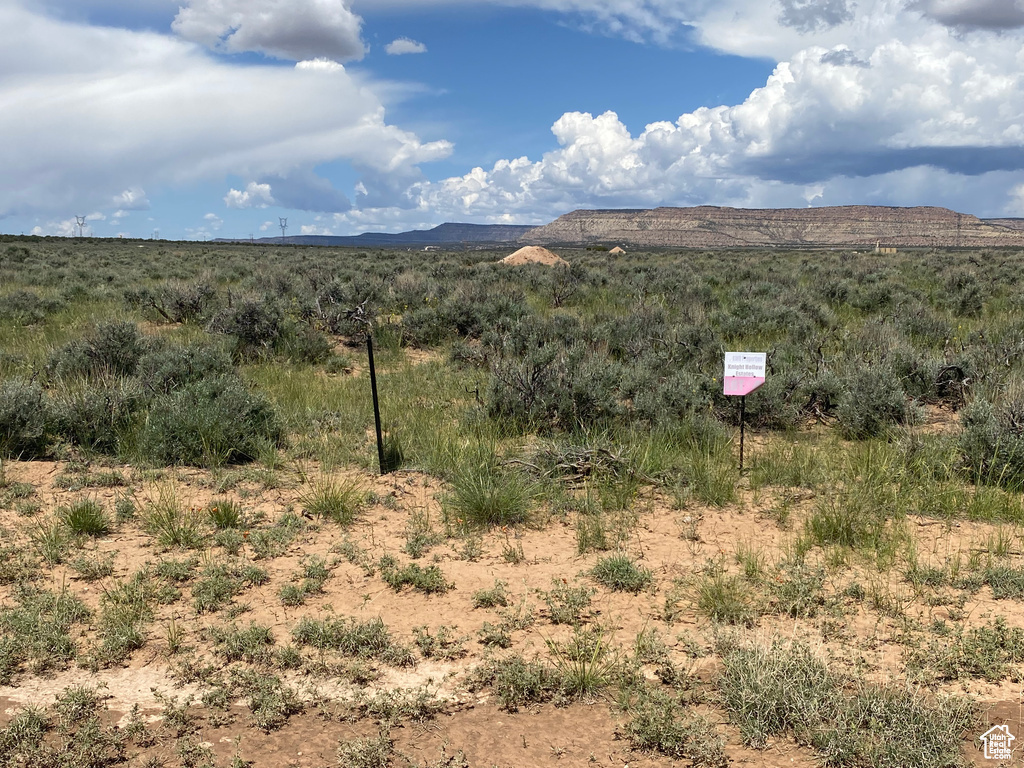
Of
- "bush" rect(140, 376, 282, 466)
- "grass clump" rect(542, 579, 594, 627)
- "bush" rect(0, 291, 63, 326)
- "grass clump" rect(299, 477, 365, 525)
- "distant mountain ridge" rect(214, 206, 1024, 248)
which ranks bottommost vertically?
"grass clump" rect(542, 579, 594, 627)

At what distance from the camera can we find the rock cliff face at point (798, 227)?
14775cm

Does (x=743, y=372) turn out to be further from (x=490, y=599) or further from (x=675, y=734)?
(x=675, y=734)

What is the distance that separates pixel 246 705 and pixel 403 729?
840mm

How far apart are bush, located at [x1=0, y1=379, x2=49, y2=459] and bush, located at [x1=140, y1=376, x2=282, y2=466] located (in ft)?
3.54

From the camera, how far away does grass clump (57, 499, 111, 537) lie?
521 cm

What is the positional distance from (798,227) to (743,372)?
17552 cm

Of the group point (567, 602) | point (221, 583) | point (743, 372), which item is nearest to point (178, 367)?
point (221, 583)

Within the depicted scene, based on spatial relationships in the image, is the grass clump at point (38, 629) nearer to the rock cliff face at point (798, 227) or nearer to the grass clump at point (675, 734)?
the grass clump at point (675, 734)

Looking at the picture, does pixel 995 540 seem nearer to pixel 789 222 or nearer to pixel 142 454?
pixel 142 454

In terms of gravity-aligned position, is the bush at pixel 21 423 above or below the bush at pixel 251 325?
below

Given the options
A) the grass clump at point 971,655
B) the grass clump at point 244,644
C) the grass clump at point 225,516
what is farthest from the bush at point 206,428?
the grass clump at point 971,655

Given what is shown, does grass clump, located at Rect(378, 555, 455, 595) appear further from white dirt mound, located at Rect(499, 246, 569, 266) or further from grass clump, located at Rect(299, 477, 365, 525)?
white dirt mound, located at Rect(499, 246, 569, 266)

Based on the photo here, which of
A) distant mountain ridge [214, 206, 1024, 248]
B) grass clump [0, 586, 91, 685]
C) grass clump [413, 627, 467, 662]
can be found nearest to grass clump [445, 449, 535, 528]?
grass clump [413, 627, 467, 662]

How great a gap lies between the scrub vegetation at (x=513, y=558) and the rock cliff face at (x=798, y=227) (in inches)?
5462
